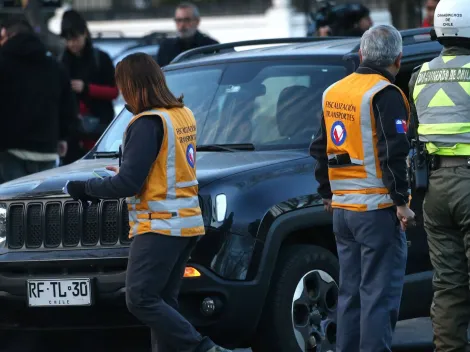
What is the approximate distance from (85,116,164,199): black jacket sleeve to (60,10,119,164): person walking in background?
5325 mm

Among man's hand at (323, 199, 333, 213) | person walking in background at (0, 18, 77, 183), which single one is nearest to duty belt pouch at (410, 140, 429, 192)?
man's hand at (323, 199, 333, 213)

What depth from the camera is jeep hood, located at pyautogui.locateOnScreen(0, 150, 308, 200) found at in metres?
7.34

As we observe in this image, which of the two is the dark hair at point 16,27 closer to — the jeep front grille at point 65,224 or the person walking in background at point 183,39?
the person walking in background at point 183,39

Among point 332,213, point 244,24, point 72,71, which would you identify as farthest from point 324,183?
point 244,24

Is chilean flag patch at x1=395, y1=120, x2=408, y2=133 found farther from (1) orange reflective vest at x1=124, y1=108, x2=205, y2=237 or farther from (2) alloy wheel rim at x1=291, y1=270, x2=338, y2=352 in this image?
(2) alloy wheel rim at x1=291, y1=270, x2=338, y2=352

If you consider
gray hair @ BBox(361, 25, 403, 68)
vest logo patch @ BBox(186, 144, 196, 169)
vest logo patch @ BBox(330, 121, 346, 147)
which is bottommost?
vest logo patch @ BBox(186, 144, 196, 169)

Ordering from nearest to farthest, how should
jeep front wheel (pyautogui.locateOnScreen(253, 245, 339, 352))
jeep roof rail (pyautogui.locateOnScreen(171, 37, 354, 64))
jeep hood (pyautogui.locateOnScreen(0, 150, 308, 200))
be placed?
jeep front wheel (pyautogui.locateOnScreen(253, 245, 339, 352)) < jeep hood (pyautogui.locateOnScreen(0, 150, 308, 200)) < jeep roof rail (pyautogui.locateOnScreen(171, 37, 354, 64))

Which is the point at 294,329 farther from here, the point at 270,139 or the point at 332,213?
the point at 270,139

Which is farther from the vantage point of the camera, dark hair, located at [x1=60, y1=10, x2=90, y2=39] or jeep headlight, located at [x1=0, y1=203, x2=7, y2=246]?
dark hair, located at [x1=60, y1=10, x2=90, y2=39]

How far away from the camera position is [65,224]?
24.4 ft

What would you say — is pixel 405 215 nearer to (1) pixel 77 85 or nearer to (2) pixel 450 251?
(2) pixel 450 251

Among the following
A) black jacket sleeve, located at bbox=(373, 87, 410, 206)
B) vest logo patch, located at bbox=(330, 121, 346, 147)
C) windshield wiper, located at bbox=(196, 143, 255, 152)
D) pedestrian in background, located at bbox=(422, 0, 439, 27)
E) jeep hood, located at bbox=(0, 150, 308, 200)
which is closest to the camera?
black jacket sleeve, located at bbox=(373, 87, 410, 206)

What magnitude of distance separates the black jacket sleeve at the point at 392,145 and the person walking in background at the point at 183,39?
576 cm

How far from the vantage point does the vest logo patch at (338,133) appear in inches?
267
